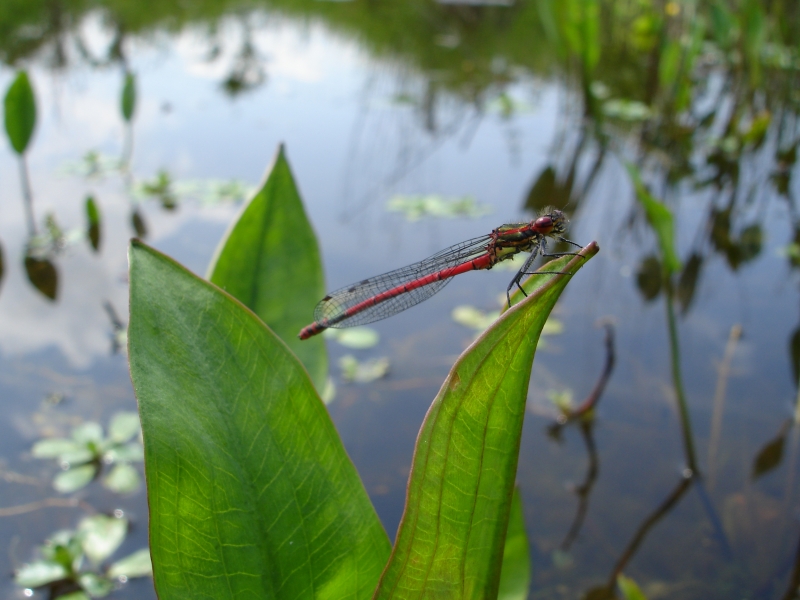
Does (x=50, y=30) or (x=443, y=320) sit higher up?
(x=50, y=30)

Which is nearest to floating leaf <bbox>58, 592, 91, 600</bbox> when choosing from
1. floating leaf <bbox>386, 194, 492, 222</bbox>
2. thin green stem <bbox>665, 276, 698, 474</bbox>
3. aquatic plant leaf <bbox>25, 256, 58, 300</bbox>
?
aquatic plant leaf <bbox>25, 256, 58, 300</bbox>

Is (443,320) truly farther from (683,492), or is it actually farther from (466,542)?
(466,542)

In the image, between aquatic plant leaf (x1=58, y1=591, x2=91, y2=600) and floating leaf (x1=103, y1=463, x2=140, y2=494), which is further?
floating leaf (x1=103, y1=463, x2=140, y2=494)

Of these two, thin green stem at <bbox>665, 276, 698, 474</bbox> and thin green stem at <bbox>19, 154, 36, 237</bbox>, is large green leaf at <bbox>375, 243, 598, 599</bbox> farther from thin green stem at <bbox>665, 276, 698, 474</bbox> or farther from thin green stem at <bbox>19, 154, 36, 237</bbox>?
thin green stem at <bbox>19, 154, 36, 237</bbox>

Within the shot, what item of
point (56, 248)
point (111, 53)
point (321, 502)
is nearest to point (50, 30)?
point (111, 53)

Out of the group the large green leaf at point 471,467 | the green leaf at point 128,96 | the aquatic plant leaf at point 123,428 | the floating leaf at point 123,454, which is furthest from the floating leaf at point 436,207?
the large green leaf at point 471,467

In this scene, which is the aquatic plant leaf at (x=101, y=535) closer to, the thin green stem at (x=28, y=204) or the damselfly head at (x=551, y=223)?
the damselfly head at (x=551, y=223)

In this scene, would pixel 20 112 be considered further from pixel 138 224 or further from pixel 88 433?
pixel 88 433
